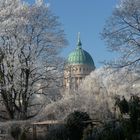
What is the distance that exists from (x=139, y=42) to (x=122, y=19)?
1.90 meters

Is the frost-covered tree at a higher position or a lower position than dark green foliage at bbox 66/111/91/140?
higher

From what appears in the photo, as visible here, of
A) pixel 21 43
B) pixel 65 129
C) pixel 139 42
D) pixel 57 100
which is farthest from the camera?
pixel 57 100

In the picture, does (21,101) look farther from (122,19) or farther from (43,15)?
(122,19)

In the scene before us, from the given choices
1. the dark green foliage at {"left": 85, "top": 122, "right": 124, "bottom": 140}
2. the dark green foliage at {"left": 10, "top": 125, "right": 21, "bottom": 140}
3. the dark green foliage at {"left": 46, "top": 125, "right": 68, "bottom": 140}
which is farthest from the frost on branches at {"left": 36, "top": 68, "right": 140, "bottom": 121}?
the dark green foliage at {"left": 85, "top": 122, "right": 124, "bottom": 140}

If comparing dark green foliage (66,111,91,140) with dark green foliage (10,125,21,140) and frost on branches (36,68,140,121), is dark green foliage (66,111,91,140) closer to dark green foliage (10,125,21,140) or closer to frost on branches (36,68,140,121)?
frost on branches (36,68,140,121)

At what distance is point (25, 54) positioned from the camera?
32781 millimetres

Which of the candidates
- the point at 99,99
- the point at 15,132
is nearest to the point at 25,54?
the point at 15,132

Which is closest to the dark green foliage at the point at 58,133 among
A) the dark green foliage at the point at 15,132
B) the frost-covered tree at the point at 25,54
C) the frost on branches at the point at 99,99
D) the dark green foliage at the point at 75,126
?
the dark green foliage at the point at 75,126

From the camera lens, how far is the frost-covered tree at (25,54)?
3209 centimetres

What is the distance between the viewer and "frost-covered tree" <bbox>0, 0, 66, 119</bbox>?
105 feet

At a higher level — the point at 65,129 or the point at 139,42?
the point at 139,42

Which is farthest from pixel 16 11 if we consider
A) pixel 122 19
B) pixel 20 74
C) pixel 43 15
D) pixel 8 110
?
pixel 122 19

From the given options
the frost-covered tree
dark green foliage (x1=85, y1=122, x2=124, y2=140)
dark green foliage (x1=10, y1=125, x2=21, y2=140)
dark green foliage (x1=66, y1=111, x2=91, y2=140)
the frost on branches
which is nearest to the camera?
dark green foliage (x1=85, y1=122, x2=124, y2=140)

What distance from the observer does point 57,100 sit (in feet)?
124
